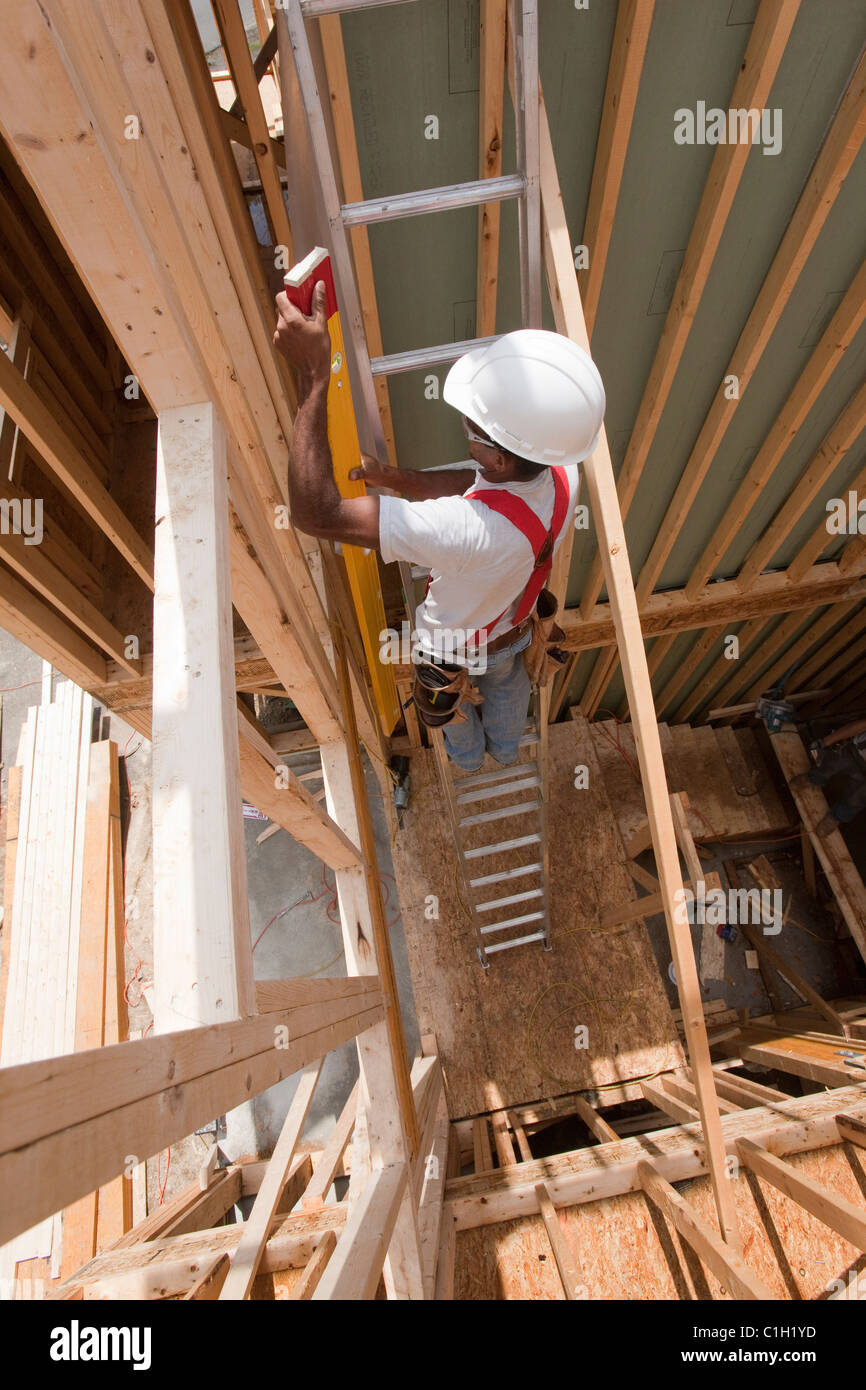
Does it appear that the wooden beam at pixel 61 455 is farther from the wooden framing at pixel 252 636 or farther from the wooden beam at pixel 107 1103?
the wooden beam at pixel 107 1103

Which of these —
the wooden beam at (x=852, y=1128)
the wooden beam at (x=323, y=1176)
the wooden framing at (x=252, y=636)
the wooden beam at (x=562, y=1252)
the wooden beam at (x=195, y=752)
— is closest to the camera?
the wooden framing at (x=252, y=636)

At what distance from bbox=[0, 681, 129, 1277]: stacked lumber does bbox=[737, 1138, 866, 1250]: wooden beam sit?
4.41 m

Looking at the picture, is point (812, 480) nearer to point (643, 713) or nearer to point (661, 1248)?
A: point (643, 713)

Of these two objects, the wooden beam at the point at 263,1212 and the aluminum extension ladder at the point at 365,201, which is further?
the wooden beam at the point at 263,1212

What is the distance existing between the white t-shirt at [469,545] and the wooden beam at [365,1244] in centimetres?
196

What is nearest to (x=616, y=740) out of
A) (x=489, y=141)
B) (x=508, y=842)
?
(x=508, y=842)

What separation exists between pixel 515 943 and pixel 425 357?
434 centimetres

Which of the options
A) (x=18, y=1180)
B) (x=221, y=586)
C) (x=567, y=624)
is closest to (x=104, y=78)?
(x=221, y=586)

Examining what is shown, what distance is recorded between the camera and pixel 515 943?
581 cm

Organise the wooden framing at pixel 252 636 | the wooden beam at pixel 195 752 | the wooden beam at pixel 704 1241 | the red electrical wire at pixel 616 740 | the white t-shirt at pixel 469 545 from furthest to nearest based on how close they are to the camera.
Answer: the red electrical wire at pixel 616 740 → the wooden beam at pixel 704 1241 → the white t-shirt at pixel 469 545 → the wooden beam at pixel 195 752 → the wooden framing at pixel 252 636

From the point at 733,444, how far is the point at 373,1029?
12.2 feet

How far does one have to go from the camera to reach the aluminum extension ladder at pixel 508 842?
15.1ft

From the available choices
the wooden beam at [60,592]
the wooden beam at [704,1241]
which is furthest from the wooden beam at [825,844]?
the wooden beam at [60,592]
